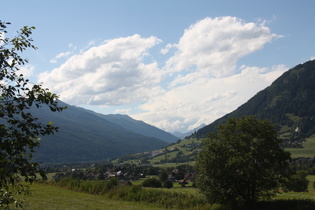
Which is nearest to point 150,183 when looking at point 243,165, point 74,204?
point 74,204

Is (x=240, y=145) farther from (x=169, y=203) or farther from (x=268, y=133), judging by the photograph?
(x=169, y=203)

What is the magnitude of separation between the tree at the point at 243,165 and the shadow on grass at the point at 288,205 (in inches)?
37.6

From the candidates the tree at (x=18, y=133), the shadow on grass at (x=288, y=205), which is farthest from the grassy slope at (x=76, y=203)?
the tree at (x=18, y=133)

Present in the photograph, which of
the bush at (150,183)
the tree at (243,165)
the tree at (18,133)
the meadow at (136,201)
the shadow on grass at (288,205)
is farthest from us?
the bush at (150,183)

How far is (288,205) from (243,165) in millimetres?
6459

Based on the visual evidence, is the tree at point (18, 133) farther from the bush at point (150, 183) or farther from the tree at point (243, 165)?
the bush at point (150, 183)

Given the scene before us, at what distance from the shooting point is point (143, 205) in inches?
1518

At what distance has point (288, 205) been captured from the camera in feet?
97.1

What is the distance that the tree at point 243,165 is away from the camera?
1191 inches

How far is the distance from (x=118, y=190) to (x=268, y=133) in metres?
26.9

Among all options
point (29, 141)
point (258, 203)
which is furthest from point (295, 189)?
point (29, 141)

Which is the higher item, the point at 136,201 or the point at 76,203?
the point at 76,203

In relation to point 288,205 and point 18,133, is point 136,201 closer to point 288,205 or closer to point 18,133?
point 288,205

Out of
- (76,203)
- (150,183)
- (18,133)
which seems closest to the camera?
(18,133)
